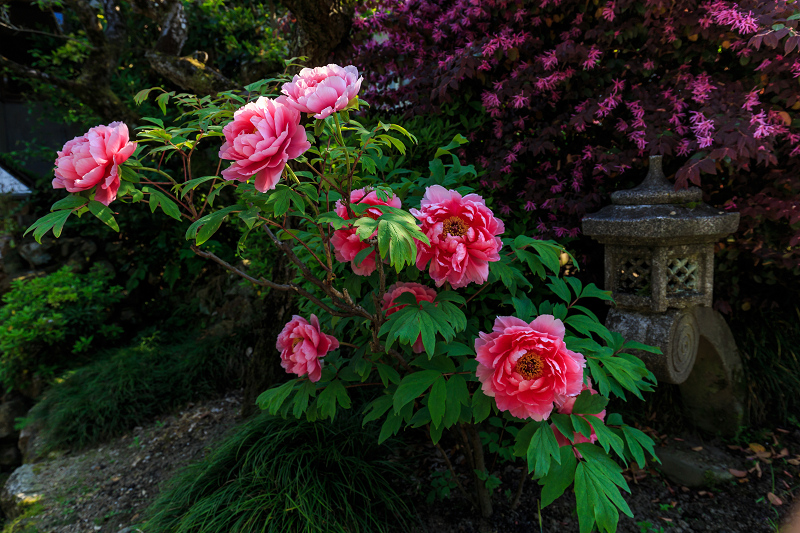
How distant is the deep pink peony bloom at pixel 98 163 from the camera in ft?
3.71

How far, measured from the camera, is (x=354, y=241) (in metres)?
1.43

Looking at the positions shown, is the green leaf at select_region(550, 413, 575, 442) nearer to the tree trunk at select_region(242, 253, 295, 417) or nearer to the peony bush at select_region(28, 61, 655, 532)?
the peony bush at select_region(28, 61, 655, 532)

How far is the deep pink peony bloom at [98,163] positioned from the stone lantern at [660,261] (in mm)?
1839

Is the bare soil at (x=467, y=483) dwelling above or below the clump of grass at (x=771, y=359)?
below

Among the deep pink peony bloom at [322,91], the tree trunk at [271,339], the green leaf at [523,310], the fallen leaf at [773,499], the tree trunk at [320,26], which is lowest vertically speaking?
the fallen leaf at [773,499]

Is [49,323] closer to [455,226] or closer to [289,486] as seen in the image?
[289,486]

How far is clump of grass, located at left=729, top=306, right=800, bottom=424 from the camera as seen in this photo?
266 centimetres

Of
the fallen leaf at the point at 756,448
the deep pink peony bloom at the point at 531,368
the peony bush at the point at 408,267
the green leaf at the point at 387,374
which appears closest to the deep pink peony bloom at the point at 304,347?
the peony bush at the point at 408,267

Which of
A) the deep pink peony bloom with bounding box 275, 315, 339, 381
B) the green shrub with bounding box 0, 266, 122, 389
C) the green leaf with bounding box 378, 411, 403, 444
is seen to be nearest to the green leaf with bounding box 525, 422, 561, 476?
the green leaf with bounding box 378, 411, 403, 444

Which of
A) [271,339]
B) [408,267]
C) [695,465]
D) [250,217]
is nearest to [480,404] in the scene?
[408,267]

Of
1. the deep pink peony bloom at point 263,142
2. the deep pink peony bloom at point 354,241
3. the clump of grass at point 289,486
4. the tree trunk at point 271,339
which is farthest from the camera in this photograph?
the tree trunk at point 271,339

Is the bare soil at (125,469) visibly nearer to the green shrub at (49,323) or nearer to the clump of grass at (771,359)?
the green shrub at (49,323)

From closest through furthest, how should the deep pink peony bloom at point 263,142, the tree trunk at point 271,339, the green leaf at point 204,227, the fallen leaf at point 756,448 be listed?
the deep pink peony bloom at point 263,142
the green leaf at point 204,227
the fallen leaf at point 756,448
the tree trunk at point 271,339

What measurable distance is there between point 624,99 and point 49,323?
5.13m
